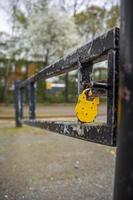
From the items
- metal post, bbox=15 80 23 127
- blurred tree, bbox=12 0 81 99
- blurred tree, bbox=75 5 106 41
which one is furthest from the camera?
blurred tree, bbox=12 0 81 99

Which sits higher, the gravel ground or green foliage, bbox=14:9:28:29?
green foliage, bbox=14:9:28:29

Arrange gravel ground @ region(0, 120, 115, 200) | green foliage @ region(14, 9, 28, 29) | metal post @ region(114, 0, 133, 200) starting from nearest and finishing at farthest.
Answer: metal post @ region(114, 0, 133, 200)
gravel ground @ region(0, 120, 115, 200)
green foliage @ region(14, 9, 28, 29)

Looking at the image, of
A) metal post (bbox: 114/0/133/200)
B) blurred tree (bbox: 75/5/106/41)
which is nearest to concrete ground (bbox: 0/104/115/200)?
metal post (bbox: 114/0/133/200)

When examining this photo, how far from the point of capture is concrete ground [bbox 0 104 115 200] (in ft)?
8.97

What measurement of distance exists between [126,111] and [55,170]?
8.15 feet

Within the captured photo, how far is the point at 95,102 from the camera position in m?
1.67

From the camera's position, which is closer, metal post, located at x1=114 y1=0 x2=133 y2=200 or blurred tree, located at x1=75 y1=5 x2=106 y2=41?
metal post, located at x1=114 y1=0 x2=133 y2=200

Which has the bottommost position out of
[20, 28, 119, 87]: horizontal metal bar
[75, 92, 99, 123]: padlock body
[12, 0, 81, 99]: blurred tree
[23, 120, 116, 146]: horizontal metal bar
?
[23, 120, 116, 146]: horizontal metal bar

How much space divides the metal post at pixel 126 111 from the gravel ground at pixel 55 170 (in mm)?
1544

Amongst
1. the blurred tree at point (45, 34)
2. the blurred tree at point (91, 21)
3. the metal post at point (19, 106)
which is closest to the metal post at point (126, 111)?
the metal post at point (19, 106)

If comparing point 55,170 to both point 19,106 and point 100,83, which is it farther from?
point 19,106

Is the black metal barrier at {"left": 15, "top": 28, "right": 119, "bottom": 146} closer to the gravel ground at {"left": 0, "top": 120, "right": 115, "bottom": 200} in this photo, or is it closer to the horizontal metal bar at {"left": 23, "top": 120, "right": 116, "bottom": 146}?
the horizontal metal bar at {"left": 23, "top": 120, "right": 116, "bottom": 146}

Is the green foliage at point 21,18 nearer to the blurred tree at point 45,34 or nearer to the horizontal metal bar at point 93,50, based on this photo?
the blurred tree at point 45,34

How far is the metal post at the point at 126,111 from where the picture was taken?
1.06 meters
